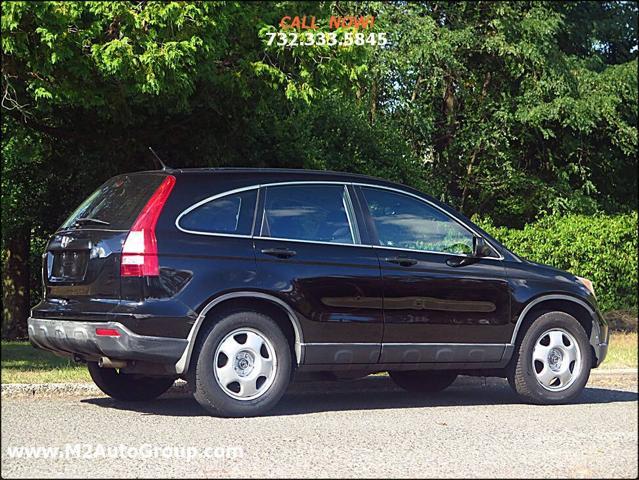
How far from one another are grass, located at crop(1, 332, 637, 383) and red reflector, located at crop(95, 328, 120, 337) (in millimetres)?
2317

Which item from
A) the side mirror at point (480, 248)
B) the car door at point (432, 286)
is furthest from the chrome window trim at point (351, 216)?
the side mirror at point (480, 248)

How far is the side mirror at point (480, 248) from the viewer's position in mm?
9289

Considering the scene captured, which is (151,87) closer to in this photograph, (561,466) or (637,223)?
(561,466)

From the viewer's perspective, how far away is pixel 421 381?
10422 millimetres

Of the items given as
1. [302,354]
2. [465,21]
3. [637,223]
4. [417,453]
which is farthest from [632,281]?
[417,453]

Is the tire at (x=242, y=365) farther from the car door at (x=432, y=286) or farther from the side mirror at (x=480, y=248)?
the side mirror at (x=480, y=248)

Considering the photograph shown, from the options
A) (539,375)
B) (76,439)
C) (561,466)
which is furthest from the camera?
(539,375)

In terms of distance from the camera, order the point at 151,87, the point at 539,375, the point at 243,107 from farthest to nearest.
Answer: the point at 243,107, the point at 151,87, the point at 539,375

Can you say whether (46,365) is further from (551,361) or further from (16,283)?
(16,283)

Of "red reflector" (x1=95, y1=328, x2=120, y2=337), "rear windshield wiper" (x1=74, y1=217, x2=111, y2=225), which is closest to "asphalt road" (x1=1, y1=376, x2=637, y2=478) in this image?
"red reflector" (x1=95, y1=328, x2=120, y2=337)

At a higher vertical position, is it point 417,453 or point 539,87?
point 539,87

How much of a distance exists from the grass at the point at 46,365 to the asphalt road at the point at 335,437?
68 centimetres

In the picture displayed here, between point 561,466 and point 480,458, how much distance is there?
50 centimetres

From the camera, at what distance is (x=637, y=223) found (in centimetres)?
1781
